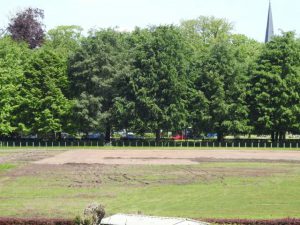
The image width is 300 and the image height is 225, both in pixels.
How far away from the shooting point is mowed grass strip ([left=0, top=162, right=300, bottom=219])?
27.6 metres

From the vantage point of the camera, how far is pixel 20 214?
26.2m

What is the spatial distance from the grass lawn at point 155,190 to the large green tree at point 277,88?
121ft

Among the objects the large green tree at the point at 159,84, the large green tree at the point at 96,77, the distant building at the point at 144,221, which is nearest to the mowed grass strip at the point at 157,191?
the distant building at the point at 144,221

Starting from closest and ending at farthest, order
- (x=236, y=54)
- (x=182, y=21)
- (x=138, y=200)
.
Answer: (x=138, y=200) < (x=236, y=54) < (x=182, y=21)

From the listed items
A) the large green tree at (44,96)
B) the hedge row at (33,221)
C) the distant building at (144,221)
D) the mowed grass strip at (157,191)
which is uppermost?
the large green tree at (44,96)

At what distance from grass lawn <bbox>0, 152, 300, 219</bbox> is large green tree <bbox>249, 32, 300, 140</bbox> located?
3702 cm

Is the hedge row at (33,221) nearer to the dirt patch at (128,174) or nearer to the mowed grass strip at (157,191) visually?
the mowed grass strip at (157,191)

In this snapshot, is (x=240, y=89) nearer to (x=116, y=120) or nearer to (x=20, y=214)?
(x=116, y=120)

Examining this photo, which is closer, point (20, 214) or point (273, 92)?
point (20, 214)

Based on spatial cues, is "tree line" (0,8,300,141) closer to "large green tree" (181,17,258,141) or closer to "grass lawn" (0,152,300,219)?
"large green tree" (181,17,258,141)

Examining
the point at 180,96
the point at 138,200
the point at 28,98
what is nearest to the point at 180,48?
the point at 180,96

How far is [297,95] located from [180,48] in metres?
20.4

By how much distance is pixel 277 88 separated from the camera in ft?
293

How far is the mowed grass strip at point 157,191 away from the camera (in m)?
27.6
